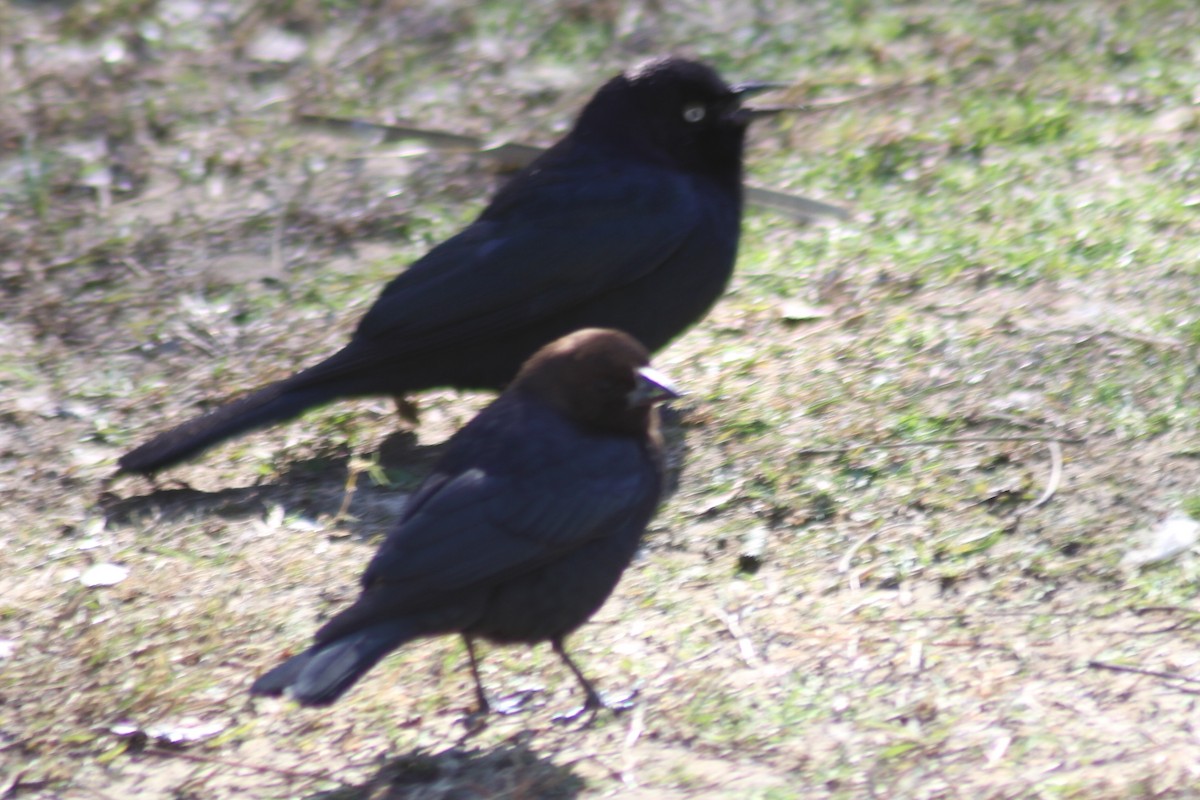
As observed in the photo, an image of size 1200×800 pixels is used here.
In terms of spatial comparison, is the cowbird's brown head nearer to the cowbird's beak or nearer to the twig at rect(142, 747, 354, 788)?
the cowbird's beak

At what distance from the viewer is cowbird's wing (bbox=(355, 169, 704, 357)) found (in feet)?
15.8

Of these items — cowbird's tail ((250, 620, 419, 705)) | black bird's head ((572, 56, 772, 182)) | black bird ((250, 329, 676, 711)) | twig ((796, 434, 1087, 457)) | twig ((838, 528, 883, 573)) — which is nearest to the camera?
cowbird's tail ((250, 620, 419, 705))

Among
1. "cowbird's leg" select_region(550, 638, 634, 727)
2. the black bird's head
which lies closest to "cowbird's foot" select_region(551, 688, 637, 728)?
"cowbird's leg" select_region(550, 638, 634, 727)

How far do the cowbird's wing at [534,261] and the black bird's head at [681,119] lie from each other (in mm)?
207

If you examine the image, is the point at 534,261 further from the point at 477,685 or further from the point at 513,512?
the point at 477,685

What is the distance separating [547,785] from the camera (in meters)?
3.42

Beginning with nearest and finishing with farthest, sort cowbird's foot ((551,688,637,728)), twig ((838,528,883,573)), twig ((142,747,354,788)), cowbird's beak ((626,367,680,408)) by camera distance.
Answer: twig ((142,747,354,788)) < cowbird's foot ((551,688,637,728)) < cowbird's beak ((626,367,680,408)) < twig ((838,528,883,573))

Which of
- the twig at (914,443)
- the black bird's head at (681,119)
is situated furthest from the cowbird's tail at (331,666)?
the black bird's head at (681,119)

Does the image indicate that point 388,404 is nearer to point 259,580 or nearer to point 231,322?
point 231,322

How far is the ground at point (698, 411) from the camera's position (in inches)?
140

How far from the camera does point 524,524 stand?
3.58 metres

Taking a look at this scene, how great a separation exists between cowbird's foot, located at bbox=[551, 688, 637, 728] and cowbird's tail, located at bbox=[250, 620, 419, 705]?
0.51 meters

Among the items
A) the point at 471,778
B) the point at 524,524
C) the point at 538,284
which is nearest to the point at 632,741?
the point at 471,778

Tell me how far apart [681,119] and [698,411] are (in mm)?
989
